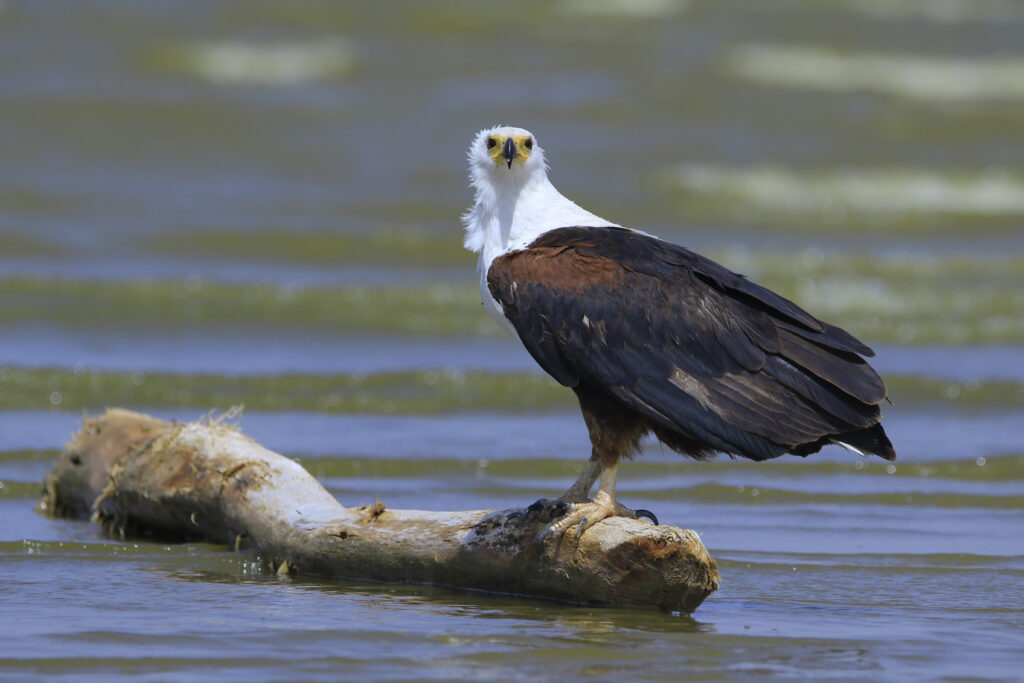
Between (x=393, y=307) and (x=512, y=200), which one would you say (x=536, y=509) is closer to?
(x=512, y=200)

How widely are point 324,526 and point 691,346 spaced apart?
156 cm

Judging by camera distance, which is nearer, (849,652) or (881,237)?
(849,652)

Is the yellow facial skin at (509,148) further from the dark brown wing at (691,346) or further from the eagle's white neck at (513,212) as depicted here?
the dark brown wing at (691,346)

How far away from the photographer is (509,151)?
6.11 meters

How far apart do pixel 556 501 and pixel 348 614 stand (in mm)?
857

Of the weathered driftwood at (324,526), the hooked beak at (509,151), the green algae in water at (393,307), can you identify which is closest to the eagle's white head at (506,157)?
the hooked beak at (509,151)

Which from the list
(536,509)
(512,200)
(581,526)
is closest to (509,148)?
(512,200)

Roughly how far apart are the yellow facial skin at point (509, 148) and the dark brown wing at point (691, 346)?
17.7 inches

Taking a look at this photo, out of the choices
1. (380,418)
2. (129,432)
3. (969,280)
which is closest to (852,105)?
(969,280)

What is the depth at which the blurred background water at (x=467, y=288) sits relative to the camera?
5.23m

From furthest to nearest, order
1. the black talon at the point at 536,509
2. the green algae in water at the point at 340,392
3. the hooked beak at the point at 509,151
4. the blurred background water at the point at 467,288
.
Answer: the green algae in water at the point at 340,392, the hooked beak at the point at 509,151, the black talon at the point at 536,509, the blurred background water at the point at 467,288

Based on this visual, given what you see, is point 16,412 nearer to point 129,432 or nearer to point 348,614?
point 129,432

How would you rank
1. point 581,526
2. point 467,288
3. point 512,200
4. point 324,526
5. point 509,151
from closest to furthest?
point 581,526 → point 324,526 → point 509,151 → point 512,200 → point 467,288

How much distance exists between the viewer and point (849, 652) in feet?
16.4
